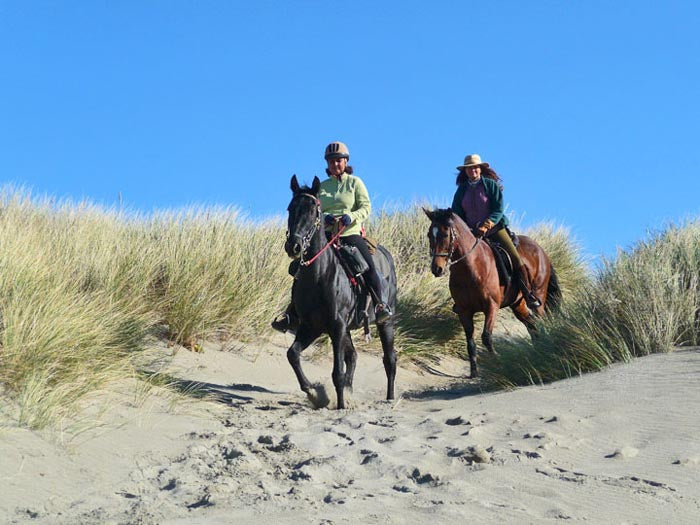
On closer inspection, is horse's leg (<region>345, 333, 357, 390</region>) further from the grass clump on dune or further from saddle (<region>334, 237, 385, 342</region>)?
the grass clump on dune

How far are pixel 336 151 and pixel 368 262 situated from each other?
1288mm

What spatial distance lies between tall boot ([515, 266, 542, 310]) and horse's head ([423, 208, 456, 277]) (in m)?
2.01

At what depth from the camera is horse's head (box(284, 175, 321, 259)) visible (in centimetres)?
782

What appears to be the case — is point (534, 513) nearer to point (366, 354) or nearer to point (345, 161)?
point (345, 161)

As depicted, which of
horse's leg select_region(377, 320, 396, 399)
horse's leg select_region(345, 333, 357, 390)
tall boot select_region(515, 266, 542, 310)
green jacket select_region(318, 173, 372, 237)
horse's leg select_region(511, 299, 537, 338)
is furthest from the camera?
horse's leg select_region(511, 299, 537, 338)

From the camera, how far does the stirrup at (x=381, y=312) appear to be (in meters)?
9.32

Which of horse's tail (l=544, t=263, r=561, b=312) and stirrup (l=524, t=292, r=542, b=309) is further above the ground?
horse's tail (l=544, t=263, r=561, b=312)

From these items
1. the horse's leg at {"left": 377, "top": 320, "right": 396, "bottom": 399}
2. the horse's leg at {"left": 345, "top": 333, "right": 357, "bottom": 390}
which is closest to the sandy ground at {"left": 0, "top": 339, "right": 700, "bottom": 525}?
the horse's leg at {"left": 345, "top": 333, "right": 357, "bottom": 390}

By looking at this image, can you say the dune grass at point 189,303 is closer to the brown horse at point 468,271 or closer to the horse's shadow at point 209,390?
the horse's shadow at point 209,390

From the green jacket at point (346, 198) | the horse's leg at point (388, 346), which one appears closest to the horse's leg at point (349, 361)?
the horse's leg at point (388, 346)

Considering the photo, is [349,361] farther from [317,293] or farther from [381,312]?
[317,293]

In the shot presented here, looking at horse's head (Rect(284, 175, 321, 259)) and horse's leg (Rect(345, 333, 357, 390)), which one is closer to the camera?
horse's head (Rect(284, 175, 321, 259))

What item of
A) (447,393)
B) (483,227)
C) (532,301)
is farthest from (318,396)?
(532,301)

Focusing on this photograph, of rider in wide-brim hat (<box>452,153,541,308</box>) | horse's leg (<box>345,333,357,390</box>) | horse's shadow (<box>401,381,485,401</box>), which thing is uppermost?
rider in wide-brim hat (<box>452,153,541,308</box>)
